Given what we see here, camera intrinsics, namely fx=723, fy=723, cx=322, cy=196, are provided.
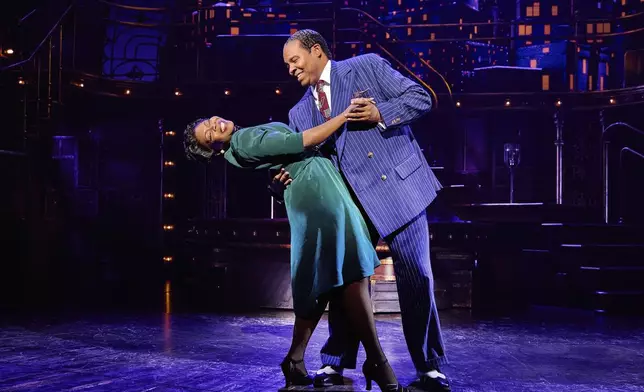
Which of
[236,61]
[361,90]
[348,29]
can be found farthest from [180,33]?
[361,90]

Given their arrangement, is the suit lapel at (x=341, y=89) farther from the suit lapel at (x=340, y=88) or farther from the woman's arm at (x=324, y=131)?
the woman's arm at (x=324, y=131)

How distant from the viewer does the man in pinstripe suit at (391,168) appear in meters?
2.80

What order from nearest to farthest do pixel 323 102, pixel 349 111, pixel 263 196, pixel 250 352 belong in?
pixel 349 111 < pixel 323 102 < pixel 250 352 < pixel 263 196

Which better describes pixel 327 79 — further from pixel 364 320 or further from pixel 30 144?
pixel 30 144

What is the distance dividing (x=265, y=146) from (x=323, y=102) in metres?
0.39

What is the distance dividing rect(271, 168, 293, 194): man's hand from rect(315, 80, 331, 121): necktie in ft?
1.02

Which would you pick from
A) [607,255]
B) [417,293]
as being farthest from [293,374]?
[607,255]

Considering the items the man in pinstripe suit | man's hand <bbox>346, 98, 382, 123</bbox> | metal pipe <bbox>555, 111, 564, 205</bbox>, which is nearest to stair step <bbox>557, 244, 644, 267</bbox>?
metal pipe <bbox>555, 111, 564, 205</bbox>

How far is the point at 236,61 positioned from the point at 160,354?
668 cm

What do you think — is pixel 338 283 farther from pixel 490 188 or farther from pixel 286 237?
pixel 490 188

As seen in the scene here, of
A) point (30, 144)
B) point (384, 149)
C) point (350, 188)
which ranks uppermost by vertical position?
point (30, 144)

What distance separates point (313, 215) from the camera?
2.73 metres

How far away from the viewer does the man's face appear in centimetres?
285

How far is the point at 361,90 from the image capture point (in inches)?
114
